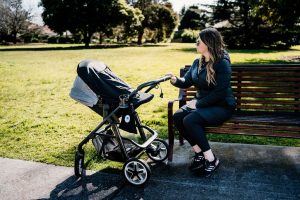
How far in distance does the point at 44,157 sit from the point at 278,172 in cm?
312

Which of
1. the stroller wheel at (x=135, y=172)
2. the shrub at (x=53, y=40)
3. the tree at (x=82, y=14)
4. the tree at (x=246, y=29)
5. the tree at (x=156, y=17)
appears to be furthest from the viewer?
the shrub at (x=53, y=40)

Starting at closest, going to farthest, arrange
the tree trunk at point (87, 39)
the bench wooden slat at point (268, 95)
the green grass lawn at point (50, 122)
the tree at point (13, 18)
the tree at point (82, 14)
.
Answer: the bench wooden slat at point (268, 95)
the green grass lawn at point (50, 122)
the tree at point (82, 14)
the tree trunk at point (87, 39)
the tree at point (13, 18)

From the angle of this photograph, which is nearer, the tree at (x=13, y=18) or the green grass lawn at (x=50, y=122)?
the green grass lawn at (x=50, y=122)

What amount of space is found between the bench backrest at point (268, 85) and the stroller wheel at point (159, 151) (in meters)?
0.82

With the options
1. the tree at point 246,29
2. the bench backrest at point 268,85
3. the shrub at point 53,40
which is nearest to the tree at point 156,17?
the tree at point 246,29

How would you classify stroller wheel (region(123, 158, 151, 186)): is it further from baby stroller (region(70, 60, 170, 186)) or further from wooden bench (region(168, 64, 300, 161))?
wooden bench (region(168, 64, 300, 161))

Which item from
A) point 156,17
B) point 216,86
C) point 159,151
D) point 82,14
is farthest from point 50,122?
point 156,17

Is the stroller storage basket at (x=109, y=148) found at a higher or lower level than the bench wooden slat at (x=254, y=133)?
lower

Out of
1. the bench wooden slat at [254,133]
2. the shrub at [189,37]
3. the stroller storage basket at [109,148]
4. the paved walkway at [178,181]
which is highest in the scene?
the shrub at [189,37]

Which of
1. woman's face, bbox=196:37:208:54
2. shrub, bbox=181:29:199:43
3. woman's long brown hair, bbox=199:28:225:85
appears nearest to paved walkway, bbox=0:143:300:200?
woman's long brown hair, bbox=199:28:225:85

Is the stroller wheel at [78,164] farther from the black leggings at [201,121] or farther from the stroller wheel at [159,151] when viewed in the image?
the black leggings at [201,121]

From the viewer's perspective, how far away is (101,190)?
4145mm

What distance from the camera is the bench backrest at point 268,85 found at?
193 inches

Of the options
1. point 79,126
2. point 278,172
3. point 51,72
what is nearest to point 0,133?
point 79,126
